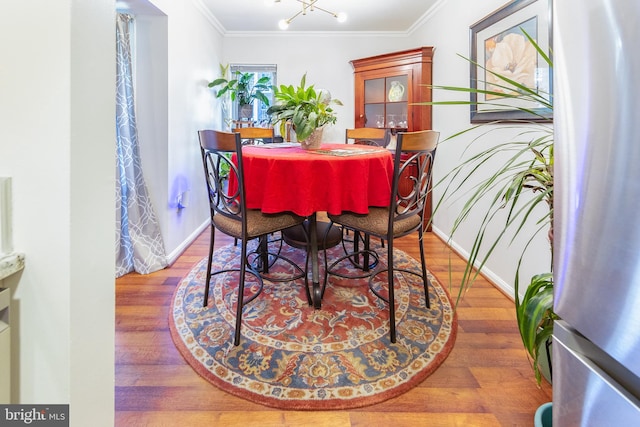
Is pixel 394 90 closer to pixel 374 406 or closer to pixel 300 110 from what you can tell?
pixel 300 110

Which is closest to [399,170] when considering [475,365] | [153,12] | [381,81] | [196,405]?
[475,365]

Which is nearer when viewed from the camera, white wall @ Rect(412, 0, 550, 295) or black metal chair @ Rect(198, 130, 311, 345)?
black metal chair @ Rect(198, 130, 311, 345)

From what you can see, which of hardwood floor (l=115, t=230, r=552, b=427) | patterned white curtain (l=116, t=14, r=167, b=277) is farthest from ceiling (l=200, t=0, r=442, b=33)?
hardwood floor (l=115, t=230, r=552, b=427)

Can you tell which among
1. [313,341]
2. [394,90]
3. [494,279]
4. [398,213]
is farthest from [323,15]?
[313,341]

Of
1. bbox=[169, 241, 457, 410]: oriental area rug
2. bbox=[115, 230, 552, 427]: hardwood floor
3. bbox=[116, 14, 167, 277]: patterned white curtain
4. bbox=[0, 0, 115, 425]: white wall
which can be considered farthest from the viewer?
bbox=[116, 14, 167, 277]: patterned white curtain

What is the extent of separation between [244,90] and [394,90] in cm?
172

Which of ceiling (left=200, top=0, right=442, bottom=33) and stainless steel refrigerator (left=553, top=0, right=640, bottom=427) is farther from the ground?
ceiling (left=200, top=0, right=442, bottom=33)

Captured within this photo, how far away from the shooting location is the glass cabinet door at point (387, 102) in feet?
11.9

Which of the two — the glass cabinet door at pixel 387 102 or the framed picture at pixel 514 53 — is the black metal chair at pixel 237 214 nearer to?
the framed picture at pixel 514 53

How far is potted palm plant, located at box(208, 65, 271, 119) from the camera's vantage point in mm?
3665

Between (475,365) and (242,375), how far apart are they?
1.03 m

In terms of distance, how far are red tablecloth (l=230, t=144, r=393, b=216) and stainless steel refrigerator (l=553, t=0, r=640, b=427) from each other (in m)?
1.27

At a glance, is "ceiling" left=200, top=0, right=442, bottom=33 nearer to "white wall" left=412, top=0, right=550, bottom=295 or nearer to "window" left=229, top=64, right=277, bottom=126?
"white wall" left=412, top=0, right=550, bottom=295

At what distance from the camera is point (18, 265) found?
0.64m
